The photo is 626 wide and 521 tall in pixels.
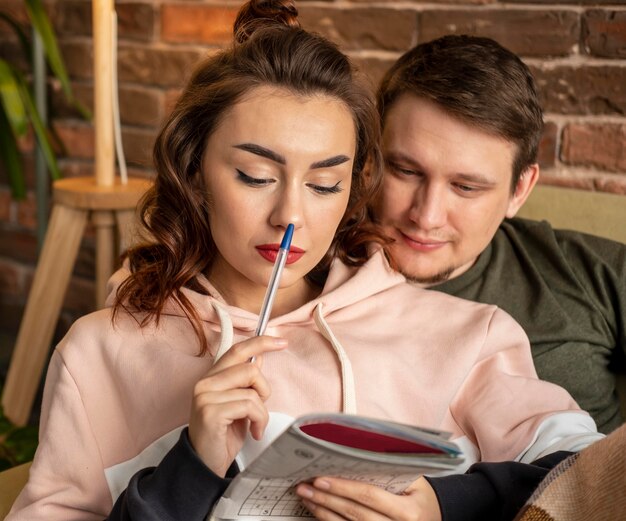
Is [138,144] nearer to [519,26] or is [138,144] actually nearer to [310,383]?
[519,26]

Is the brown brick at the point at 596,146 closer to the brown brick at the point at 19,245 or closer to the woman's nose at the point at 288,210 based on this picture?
the woman's nose at the point at 288,210

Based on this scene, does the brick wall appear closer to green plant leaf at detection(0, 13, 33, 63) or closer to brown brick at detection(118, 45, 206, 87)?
brown brick at detection(118, 45, 206, 87)

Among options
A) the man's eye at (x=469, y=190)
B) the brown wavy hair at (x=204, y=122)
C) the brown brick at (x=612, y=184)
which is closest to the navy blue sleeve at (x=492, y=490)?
the brown wavy hair at (x=204, y=122)

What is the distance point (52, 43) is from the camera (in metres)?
2.34

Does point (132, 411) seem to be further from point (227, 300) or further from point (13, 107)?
point (13, 107)

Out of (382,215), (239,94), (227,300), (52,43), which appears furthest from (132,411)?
(52,43)

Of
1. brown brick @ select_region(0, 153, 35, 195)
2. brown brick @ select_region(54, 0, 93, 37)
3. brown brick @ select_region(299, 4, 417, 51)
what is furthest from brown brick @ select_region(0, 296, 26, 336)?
brown brick @ select_region(299, 4, 417, 51)

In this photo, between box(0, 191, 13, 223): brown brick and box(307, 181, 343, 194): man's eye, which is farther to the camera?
box(0, 191, 13, 223): brown brick

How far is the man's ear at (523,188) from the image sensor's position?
1671mm

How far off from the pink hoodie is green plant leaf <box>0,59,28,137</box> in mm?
988

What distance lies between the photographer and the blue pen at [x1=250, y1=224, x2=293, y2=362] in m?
1.12

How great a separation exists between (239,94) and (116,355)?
41 cm

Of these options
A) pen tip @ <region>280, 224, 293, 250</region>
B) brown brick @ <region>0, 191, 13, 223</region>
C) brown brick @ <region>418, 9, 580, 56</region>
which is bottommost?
brown brick @ <region>0, 191, 13, 223</region>

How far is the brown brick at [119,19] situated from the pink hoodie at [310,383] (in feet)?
4.30
